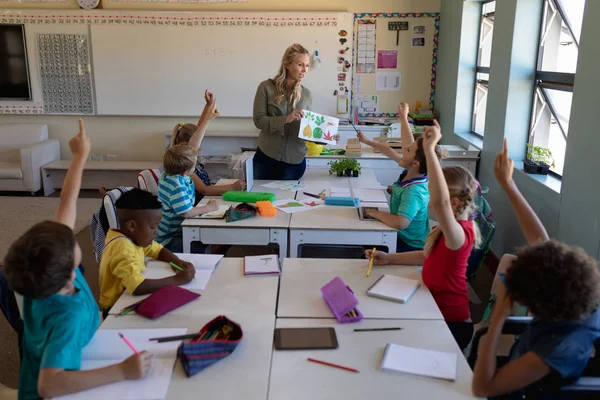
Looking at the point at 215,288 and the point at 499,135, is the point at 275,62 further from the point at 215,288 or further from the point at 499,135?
the point at 215,288

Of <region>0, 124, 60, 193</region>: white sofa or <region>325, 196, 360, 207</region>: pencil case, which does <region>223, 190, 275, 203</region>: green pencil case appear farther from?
<region>0, 124, 60, 193</region>: white sofa

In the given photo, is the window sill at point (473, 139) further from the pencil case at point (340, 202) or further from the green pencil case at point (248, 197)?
the green pencil case at point (248, 197)

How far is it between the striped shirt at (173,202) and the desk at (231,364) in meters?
1.21

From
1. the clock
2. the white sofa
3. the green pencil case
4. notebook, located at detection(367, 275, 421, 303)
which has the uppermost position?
the clock

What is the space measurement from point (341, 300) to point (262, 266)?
0.46m

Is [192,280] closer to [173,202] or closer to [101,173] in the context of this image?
[173,202]

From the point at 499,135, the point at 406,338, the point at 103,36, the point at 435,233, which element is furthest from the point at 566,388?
the point at 103,36

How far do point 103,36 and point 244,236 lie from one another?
4.42m

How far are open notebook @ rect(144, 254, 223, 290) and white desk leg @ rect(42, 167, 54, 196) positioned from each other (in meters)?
4.56

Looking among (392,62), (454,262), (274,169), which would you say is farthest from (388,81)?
(454,262)

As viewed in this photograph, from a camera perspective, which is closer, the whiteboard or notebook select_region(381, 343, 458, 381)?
notebook select_region(381, 343, 458, 381)

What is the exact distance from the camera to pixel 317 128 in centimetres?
375

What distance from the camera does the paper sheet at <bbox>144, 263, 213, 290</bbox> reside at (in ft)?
6.65

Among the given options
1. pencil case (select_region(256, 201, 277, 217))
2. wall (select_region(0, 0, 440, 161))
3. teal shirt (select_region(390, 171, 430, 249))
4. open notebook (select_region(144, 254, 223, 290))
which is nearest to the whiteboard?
wall (select_region(0, 0, 440, 161))
